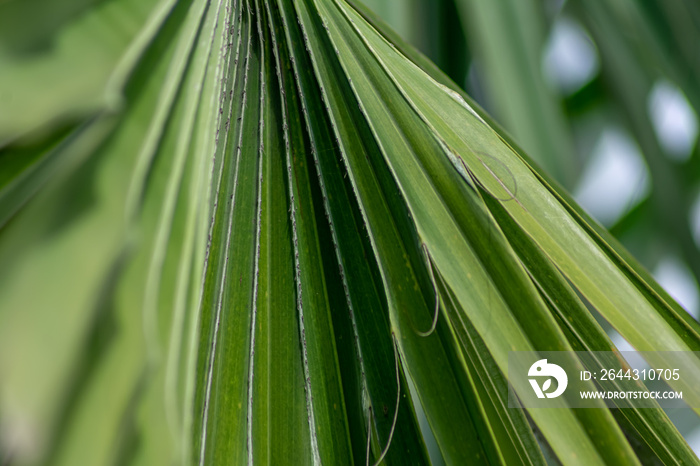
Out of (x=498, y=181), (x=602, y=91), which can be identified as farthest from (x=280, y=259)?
(x=602, y=91)

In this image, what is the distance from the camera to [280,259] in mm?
346

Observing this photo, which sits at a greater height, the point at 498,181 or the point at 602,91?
the point at 602,91

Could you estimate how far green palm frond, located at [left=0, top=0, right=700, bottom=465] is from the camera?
0.12 meters

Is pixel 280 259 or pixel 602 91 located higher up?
pixel 602 91

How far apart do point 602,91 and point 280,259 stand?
0.54 m

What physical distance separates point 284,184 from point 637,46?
0.49 meters

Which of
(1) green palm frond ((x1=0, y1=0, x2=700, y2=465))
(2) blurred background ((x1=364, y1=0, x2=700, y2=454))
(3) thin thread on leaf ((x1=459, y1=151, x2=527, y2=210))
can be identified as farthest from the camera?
(2) blurred background ((x1=364, y1=0, x2=700, y2=454))

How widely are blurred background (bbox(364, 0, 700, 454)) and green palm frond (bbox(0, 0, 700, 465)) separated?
173 millimetres

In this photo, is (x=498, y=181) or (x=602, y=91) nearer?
(x=498, y=181)

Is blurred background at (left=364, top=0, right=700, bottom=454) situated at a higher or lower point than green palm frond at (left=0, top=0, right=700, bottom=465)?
higher

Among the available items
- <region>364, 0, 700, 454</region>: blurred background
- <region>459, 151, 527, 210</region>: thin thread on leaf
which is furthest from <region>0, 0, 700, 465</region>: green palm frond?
<region>364, 0, 700, 454</region>: blurred background

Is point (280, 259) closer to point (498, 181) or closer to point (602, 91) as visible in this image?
point (498, 181)

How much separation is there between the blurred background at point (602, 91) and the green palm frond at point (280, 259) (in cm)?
17

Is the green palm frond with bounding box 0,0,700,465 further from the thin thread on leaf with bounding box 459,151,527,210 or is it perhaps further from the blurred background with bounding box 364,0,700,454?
the blurred background with bounding box 364,0,700,454
